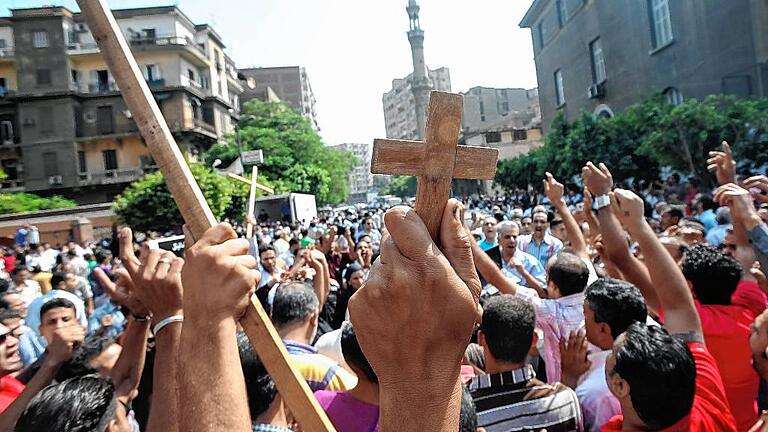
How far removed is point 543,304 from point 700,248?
0.91 metres

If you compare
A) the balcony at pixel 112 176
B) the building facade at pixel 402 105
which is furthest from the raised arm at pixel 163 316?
the building facade at pixel 402 105

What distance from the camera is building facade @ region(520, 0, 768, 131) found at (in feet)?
61.9

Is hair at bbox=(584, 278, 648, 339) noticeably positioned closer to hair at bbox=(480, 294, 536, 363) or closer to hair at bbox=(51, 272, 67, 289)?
hair at bbox=(480, 294, 536, 363)

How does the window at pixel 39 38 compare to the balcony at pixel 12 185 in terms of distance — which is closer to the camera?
the window at pixel 39 38

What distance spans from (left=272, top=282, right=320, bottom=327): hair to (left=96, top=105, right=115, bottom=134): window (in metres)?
41.4

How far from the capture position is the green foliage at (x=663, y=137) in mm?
13266

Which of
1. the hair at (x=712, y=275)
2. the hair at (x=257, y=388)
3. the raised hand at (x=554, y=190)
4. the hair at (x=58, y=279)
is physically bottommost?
the hair at (x=257, y=388)

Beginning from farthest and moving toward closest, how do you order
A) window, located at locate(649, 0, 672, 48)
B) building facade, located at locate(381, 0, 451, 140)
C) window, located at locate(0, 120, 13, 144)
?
building facade, located at locate(381, 0, 451, 140) → window, located at locate(0, 120, 13, 144) → window, located at locate(649, 0, 672, 48)

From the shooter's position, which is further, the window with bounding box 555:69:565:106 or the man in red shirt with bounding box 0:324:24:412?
the window with bounding box 555:69:565:106

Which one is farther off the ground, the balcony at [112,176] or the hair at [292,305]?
the balcony at [112,176]

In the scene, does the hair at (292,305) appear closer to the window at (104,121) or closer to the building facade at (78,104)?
the building facade at (78,104)

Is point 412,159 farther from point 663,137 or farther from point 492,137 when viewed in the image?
point 492,137

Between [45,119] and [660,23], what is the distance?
124 feet

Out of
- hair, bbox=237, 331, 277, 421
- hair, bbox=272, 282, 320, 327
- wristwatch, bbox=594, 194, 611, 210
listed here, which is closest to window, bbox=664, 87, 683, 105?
wristwatch, bbox=594, 194, 611, 210
